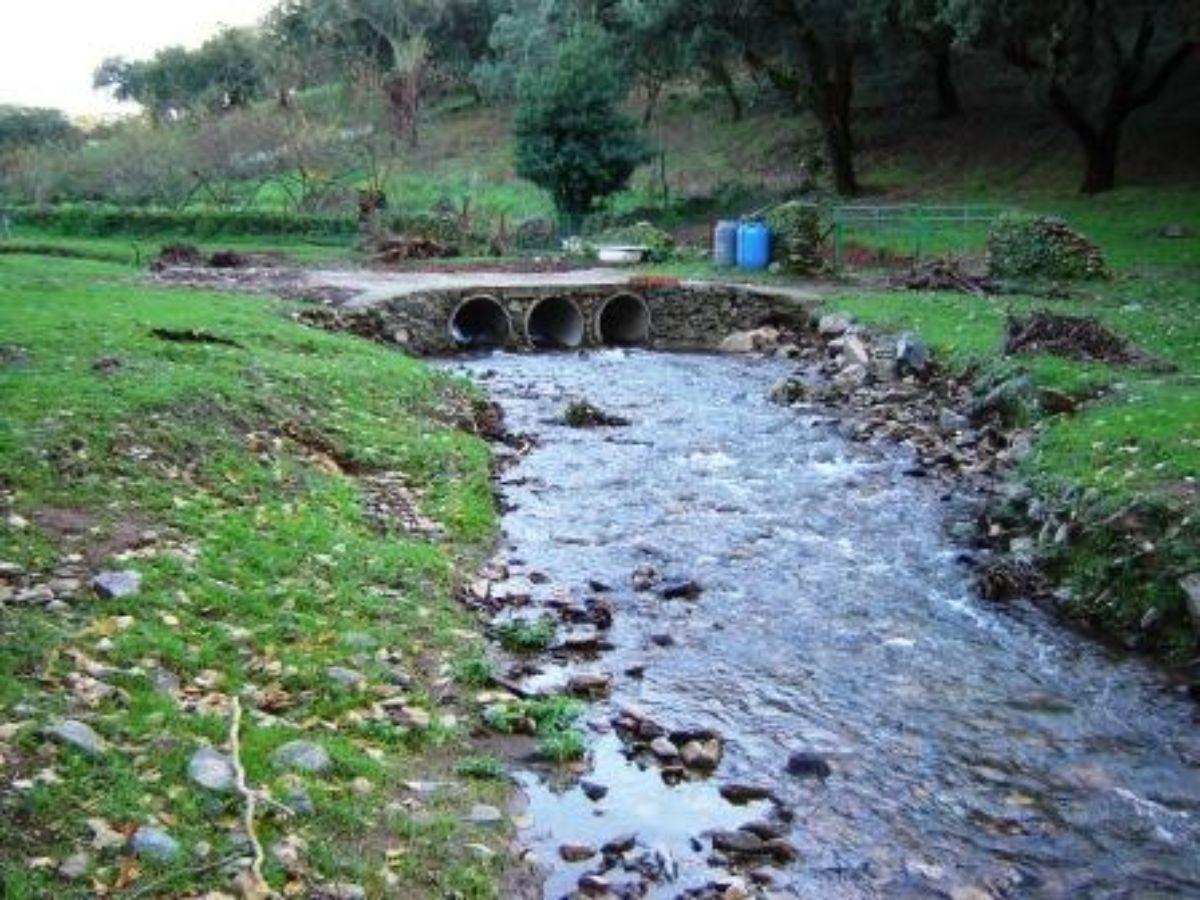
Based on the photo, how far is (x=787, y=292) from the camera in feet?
95.4

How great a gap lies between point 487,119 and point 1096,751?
2750 inches

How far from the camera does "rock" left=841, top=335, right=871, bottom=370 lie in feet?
72.8

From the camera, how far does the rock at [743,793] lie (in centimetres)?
758

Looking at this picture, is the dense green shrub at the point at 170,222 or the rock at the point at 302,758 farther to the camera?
the dense green shrub at the point at 170,222

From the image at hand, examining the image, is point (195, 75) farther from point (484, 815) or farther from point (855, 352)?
point (484, 815)

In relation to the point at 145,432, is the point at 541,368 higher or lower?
lower

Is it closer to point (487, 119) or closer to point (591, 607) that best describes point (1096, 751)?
point (591, 607)

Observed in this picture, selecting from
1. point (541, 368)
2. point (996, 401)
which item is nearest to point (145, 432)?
point (996, 401)

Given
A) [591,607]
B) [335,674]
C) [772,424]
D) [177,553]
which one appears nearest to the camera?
[335,674]

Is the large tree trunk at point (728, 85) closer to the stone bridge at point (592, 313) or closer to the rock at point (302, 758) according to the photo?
the stone bridge at point (592, 313)

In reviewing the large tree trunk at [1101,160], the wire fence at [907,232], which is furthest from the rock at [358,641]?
the large tree trunk at [1101,160]

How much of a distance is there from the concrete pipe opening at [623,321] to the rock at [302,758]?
23.7 m

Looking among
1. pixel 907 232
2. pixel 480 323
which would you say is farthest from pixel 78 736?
pixel 907 232

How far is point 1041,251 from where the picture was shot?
27578 millimetres
